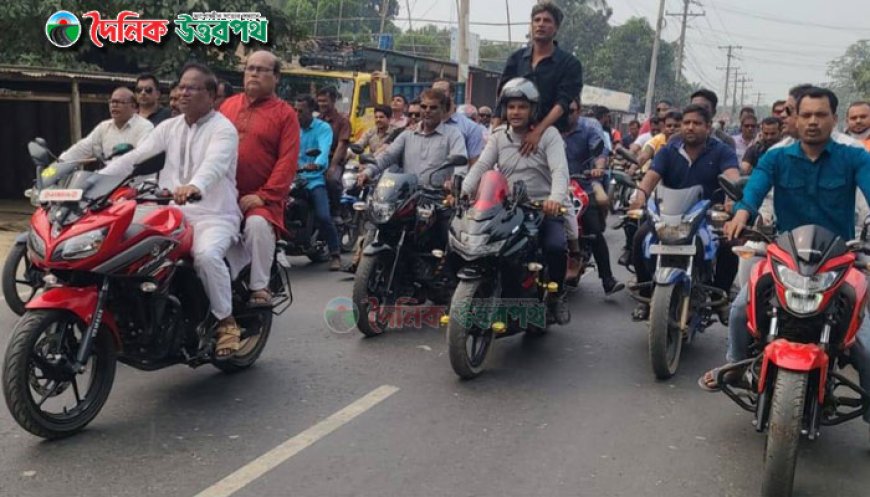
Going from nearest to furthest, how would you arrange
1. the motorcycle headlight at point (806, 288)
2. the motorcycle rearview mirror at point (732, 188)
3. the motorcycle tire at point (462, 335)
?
the motorcycle headlight at point (806, 288), the motorcycle rearview mirror at point (732, 188), the motorcycle tire at point (462, 335)

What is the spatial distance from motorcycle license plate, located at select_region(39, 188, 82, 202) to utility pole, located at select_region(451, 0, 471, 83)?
59.7 ft

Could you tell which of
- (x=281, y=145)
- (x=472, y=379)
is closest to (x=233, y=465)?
(x=472, y=379)

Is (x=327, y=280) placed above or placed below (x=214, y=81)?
below

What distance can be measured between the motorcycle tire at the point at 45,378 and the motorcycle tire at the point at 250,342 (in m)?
1.01

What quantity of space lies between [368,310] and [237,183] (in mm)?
1360

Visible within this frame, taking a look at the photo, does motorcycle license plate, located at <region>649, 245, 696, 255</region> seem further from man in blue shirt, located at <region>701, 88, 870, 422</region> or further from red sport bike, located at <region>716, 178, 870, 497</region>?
red sport bike, located at <region>716, 178, 870, 497</region>

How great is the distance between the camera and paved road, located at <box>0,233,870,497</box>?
3.66 meters

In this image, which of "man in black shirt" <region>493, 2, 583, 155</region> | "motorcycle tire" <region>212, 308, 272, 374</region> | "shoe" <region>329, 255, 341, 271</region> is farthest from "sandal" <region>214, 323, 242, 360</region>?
"shoe" <region>329, 255, 341, 271</region>

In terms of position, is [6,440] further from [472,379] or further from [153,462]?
[472,379]

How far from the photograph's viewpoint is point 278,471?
3.74 meters

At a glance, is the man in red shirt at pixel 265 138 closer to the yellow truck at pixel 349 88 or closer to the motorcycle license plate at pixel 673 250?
the motorcycle license plate at pixel 673 250

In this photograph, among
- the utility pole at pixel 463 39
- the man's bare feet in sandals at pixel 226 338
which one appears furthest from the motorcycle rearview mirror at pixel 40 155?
the utility pole at pixel 463 39

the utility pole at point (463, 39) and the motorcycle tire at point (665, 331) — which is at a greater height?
the utility pole at point (463, 39)

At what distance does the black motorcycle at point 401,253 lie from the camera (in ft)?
19.9
